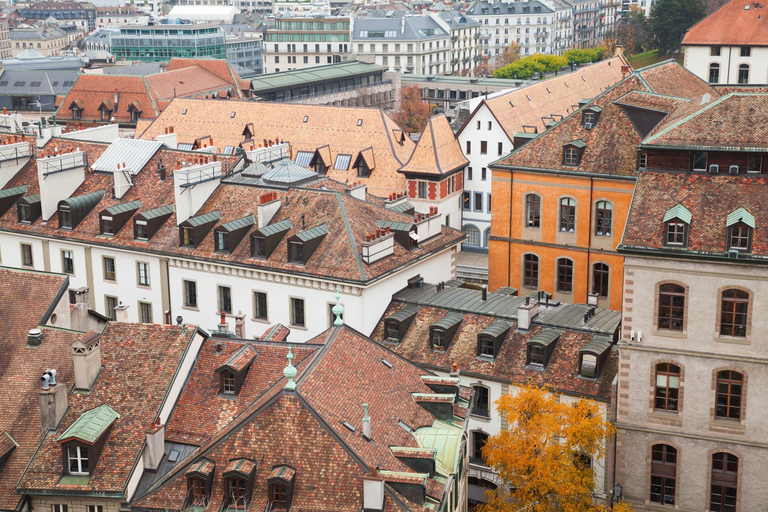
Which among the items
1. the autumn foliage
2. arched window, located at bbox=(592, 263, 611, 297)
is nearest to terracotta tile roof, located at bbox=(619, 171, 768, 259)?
arched window, located at bbox=(592, 263, 611, 297)

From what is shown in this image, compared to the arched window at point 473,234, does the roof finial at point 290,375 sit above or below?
above

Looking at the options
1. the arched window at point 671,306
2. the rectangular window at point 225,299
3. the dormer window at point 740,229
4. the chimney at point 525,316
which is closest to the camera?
the dormer window at point 740,229

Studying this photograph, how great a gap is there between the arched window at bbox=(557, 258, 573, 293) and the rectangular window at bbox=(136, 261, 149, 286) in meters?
30.1

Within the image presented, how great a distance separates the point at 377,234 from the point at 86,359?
1009 inches

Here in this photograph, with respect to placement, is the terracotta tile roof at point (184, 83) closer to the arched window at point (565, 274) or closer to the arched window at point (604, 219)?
Result: the arched window at point (565, 274)

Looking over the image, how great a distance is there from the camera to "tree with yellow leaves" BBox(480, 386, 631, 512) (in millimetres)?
56188

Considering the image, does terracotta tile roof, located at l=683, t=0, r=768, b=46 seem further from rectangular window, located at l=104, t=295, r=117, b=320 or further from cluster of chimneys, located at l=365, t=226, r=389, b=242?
rectangular window, located at l=104, t=295, r=117, b=320

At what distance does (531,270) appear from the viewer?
85875mm

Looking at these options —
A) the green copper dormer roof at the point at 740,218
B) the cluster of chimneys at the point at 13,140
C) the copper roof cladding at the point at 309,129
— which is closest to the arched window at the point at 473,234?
the copper roof cladding at the point at 309,129

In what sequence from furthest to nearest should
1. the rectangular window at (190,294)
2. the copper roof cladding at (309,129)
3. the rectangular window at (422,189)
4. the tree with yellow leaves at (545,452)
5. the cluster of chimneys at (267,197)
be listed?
1. the copper roof cladding at (309,129)
2. the rectangular window at (422,189)
3. the rectangular window at (190,294)
4. the cluster of chimneys at (267,197)
5. the tree with yellow leaves at (545,452)

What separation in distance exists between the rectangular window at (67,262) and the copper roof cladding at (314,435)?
109ft

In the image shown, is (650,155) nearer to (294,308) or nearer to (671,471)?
(671,471)

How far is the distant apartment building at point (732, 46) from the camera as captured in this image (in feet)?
386

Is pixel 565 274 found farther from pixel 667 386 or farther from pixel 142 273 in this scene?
pixel 142 273
